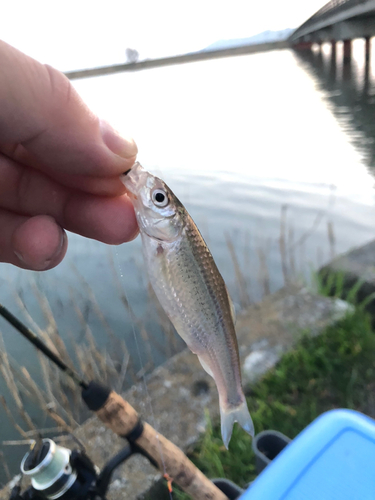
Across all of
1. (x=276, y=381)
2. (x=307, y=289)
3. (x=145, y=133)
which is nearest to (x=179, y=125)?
(x=145, y=133)

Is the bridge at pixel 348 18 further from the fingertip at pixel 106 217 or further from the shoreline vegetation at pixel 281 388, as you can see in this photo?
the fingertip at pixel 106 217

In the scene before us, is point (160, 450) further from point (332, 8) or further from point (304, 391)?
point (332, 8)

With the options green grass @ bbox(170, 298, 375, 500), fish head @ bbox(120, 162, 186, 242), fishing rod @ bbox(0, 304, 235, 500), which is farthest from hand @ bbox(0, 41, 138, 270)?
green grass @ bbox(170, 298, 375, 500)

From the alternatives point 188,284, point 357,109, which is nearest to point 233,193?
point 188,284

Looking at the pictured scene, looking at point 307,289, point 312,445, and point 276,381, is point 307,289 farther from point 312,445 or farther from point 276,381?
point 312,445

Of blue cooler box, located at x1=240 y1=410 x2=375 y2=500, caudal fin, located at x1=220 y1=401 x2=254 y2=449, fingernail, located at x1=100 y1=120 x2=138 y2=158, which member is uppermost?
fingernail, located at x1=100 y1=120 x2=138 y2=158

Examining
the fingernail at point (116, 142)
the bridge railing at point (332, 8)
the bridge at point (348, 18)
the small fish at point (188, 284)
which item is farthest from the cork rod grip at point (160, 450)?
the bridge railing at point (332, 8)

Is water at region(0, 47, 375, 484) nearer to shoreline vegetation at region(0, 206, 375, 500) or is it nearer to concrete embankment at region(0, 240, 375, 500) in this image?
shoreline vegetation at region(0, 206, 375, 500)
